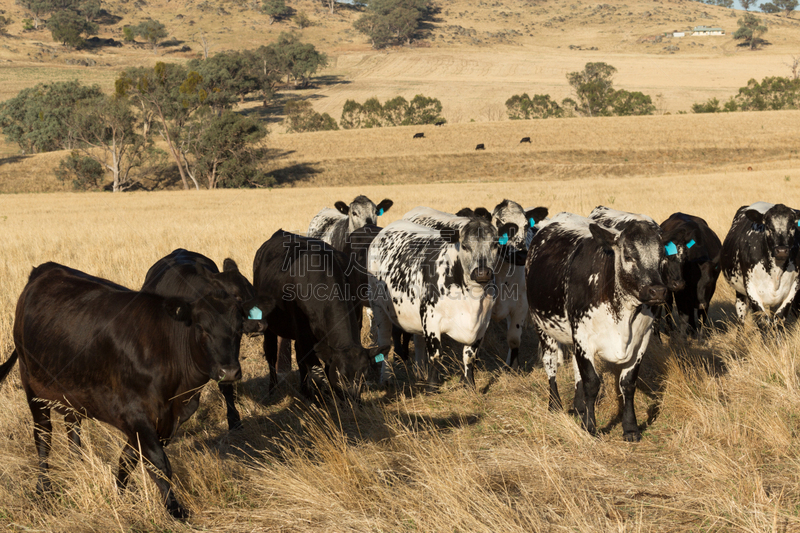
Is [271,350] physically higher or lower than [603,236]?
lower

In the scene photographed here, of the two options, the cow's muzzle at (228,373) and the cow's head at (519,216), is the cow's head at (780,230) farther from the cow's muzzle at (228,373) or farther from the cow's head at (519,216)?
the cow's muzzle at (228,373)

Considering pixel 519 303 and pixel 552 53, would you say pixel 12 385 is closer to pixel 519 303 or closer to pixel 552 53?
pixel 519 303

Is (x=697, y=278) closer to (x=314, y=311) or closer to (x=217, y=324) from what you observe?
(x=314, y=311)

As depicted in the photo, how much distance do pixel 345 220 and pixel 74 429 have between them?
22.6ft

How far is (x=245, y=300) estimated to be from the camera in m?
4.30

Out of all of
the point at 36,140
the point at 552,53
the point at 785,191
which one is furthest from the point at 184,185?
the point at 552,53

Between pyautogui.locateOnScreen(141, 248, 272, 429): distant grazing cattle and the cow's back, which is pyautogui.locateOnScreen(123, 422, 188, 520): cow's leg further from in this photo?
the cow's back

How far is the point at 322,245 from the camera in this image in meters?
7.25

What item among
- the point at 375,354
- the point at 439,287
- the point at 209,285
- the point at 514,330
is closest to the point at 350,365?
the point at 375,354

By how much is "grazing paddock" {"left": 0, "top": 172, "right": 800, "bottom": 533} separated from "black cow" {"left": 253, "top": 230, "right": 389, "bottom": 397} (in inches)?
18.7

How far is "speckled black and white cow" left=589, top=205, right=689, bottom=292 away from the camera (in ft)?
16.5

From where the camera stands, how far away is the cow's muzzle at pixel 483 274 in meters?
5.93

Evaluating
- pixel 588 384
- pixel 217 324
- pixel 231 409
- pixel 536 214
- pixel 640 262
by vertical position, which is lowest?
pixel 231 409

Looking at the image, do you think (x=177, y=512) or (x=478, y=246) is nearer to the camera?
(x=177, y=512)
